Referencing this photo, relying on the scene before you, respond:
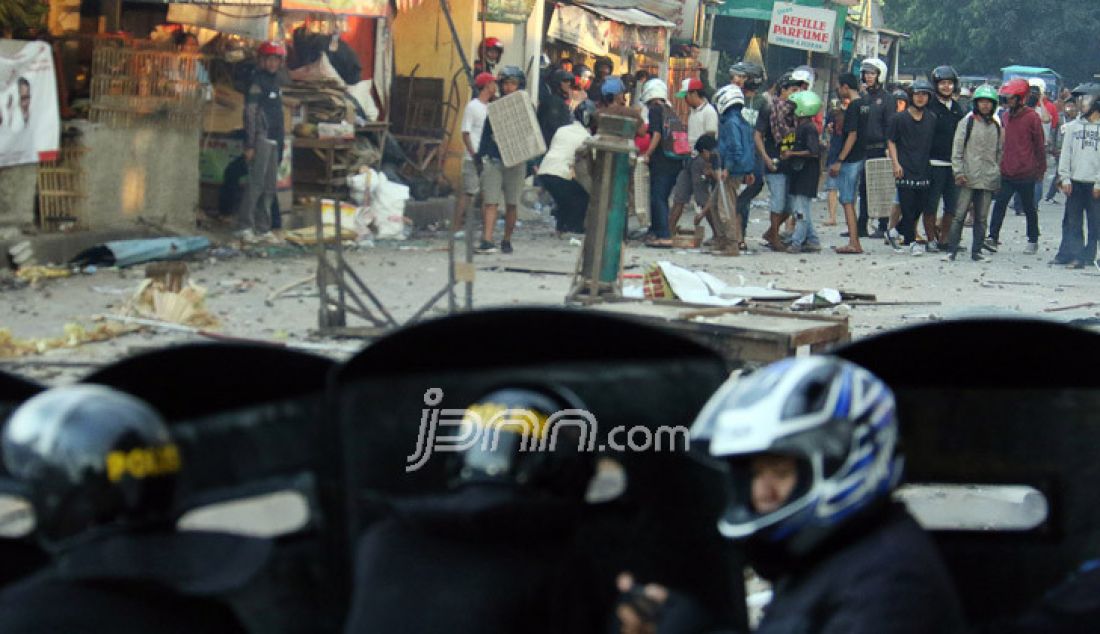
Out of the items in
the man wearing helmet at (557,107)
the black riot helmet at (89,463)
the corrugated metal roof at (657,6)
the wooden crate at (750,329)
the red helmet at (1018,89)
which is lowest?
the wooden crate at (750,329)

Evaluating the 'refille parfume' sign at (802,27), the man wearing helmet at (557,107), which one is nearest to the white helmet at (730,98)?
the man wearing helmet at (557,107)

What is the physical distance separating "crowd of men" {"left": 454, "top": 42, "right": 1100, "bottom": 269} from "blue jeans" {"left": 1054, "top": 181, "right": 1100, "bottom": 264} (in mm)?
16

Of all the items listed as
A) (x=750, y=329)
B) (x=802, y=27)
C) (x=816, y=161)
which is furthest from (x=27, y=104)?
(x=802, y=27)

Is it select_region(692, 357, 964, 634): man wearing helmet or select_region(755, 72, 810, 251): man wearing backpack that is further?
select_region(755, 72, 810, 251): man wearing backpack

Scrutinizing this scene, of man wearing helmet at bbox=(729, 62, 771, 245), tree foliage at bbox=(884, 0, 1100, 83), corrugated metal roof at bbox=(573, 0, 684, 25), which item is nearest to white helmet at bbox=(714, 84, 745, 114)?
man wearing helmet at bbox=(729, 62, 771, 245)

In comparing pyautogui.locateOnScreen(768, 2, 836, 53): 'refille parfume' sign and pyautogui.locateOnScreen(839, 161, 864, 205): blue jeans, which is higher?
pyautogui.locateOnScreen(768, 2, 836, 53): 'refille parfume' sign

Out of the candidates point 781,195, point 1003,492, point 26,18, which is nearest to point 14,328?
point 26,18

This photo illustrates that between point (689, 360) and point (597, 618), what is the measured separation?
62 cm

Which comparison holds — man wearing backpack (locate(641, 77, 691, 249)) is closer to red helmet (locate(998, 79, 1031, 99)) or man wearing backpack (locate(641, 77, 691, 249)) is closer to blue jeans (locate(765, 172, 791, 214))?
blue jeans (locate(765, 172, 791, 214))

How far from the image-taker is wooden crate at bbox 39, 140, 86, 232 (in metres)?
12.9

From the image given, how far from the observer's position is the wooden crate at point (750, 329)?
8.03 metres

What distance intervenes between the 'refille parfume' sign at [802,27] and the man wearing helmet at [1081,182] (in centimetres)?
1527

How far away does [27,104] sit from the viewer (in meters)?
12.2

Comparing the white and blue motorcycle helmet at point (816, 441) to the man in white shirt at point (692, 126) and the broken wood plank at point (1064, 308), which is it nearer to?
the broken wood plank at point (1064, 308)
